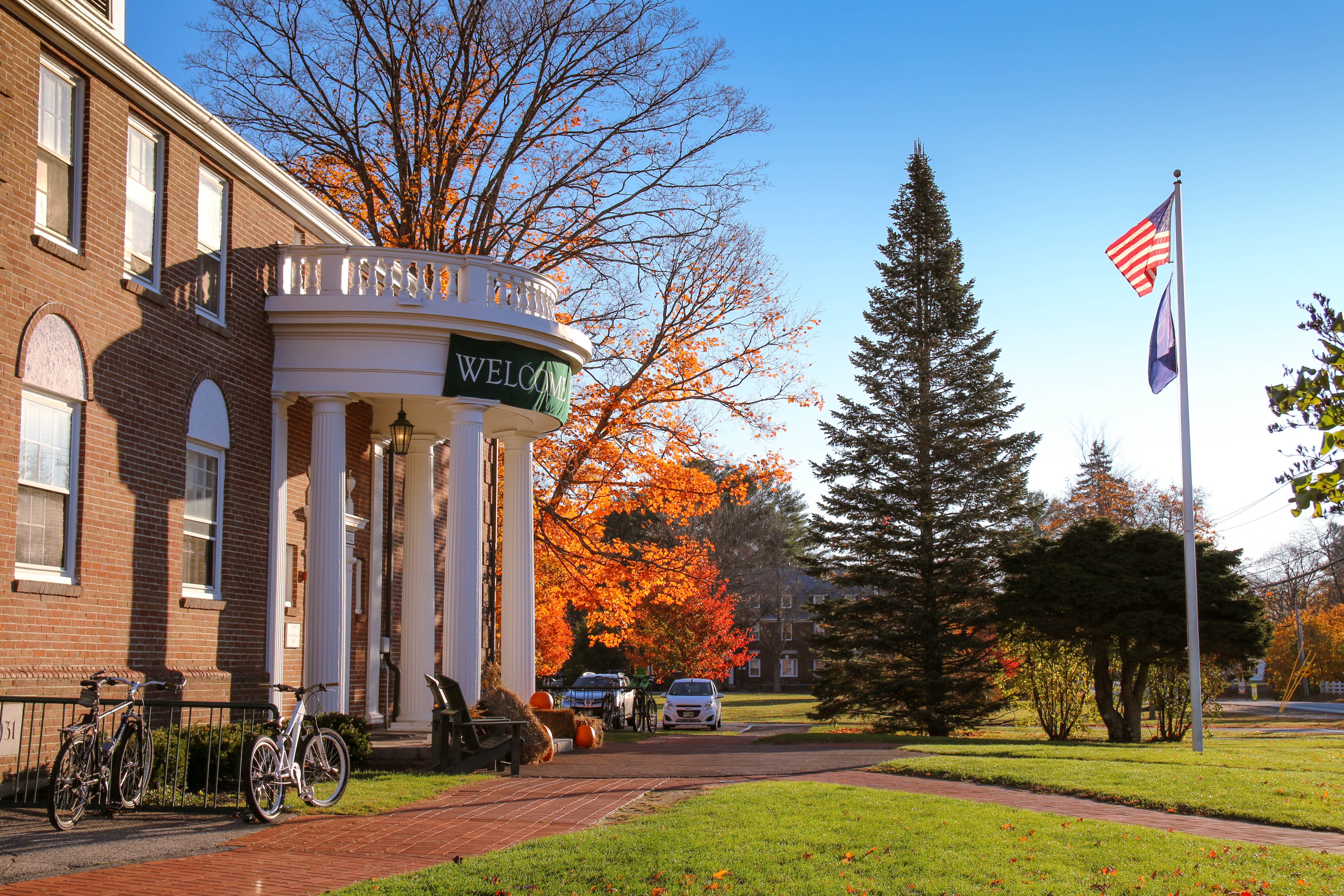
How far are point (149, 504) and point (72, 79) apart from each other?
172 inches

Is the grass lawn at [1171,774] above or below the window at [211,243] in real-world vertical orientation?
below

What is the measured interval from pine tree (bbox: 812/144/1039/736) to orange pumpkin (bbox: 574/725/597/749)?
506 inches

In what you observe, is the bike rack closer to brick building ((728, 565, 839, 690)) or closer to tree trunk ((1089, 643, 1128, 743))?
tree trunk ((1089, 643, 1128, 743))

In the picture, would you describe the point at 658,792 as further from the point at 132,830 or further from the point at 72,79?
the point at 72,79

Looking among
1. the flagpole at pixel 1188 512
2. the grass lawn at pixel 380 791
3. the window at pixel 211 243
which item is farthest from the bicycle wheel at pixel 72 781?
the flagpole at pixel 1188 512

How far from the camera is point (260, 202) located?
14.7 meters

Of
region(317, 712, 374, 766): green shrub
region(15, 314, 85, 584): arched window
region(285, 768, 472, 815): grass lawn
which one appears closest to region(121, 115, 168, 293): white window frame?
region(15, 314, 85, 584): arched window

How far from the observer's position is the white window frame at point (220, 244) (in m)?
13.1

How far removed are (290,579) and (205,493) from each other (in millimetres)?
2737

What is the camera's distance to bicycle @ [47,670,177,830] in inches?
334

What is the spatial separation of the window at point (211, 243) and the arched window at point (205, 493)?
1010mm

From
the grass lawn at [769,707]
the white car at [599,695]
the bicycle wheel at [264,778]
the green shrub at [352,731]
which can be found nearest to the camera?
the bicycle wheel at [264,778]

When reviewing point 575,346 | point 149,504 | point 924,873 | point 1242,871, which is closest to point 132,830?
point 149,504

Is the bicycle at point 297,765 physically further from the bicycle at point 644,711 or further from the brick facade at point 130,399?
the bicycle at point 644,711
